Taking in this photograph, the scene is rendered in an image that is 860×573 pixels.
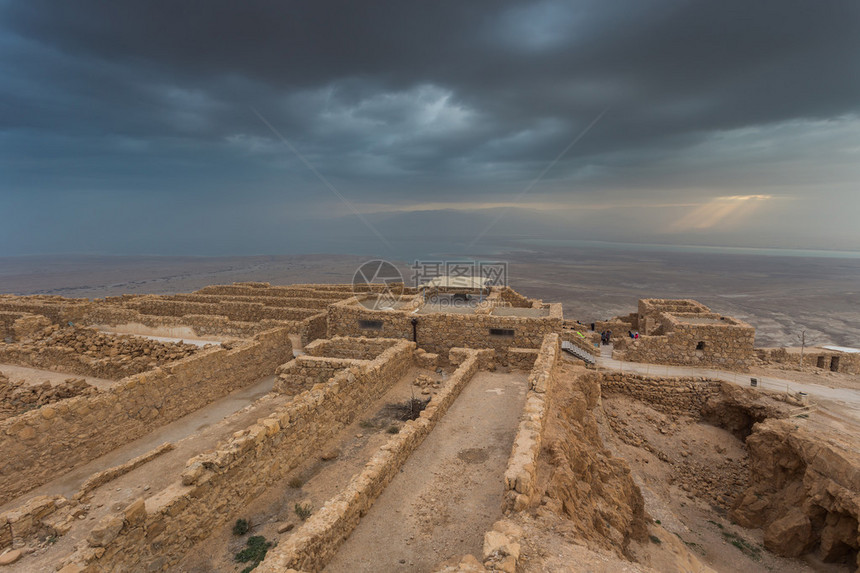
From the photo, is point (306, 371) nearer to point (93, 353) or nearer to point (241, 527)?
point (241, 527)

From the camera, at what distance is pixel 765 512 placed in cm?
1100

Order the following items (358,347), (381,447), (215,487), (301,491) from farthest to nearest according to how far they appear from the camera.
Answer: (358,347), (301,491), (381,447), (215,487)

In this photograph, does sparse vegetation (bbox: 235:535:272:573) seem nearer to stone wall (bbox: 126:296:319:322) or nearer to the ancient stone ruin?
the ancient stone ruin

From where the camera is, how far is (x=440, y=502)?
5.54 metres

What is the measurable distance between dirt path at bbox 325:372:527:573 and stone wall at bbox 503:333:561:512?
0.64m

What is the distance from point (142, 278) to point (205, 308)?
3107 inches

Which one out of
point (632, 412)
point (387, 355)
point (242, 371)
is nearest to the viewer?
point (387, 355)

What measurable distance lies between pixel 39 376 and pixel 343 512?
15048 mm

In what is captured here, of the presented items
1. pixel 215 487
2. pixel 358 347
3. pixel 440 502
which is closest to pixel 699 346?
pixel 358 347

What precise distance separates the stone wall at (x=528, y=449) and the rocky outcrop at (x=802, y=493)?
7316mm

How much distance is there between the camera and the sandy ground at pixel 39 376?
12.9 metres

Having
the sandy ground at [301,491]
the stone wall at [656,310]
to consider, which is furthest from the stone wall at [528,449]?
the stone wall at [656,310]

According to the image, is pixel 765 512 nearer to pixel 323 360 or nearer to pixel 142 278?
pixel 323 360

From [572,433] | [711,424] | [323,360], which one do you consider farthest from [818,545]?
[323,360]
